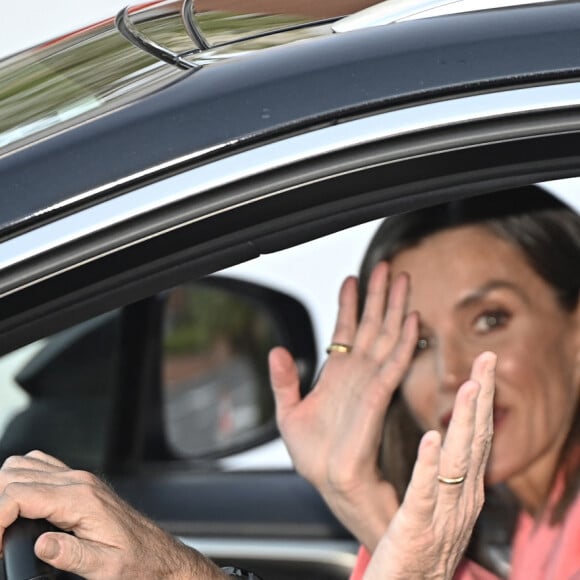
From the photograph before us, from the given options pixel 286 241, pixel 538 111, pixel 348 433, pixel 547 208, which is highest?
pixel 538 111

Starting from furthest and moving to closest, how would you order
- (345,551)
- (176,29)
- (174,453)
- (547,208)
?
(174,453)
(345,551)
(547,208)
(176,29)

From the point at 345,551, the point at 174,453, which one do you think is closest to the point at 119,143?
the point at 345,551

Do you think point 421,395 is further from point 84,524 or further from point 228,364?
point 228,364

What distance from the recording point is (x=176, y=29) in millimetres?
1833

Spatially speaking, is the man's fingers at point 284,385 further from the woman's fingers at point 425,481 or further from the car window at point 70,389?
the car window at point 70,389

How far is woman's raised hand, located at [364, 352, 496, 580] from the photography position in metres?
1.60

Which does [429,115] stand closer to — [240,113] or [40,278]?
[240,113]

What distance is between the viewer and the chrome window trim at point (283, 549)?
2744 millimetres

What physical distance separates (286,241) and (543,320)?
2.50ft

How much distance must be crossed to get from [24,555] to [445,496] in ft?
1.66

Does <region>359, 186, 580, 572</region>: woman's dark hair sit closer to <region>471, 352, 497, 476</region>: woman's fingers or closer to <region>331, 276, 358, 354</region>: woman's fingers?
<region>331, 276, 358, 354</region>: woman's fingers

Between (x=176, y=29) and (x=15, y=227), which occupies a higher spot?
(x=176, y=29)

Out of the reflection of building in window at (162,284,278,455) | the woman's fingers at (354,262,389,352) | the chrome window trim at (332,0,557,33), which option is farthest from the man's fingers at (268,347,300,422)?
the chrome window trim at (332,0,557,33)

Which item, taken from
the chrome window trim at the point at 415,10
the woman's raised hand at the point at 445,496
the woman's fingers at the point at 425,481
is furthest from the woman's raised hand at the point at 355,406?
the chrome window trim at the point at 415,10
